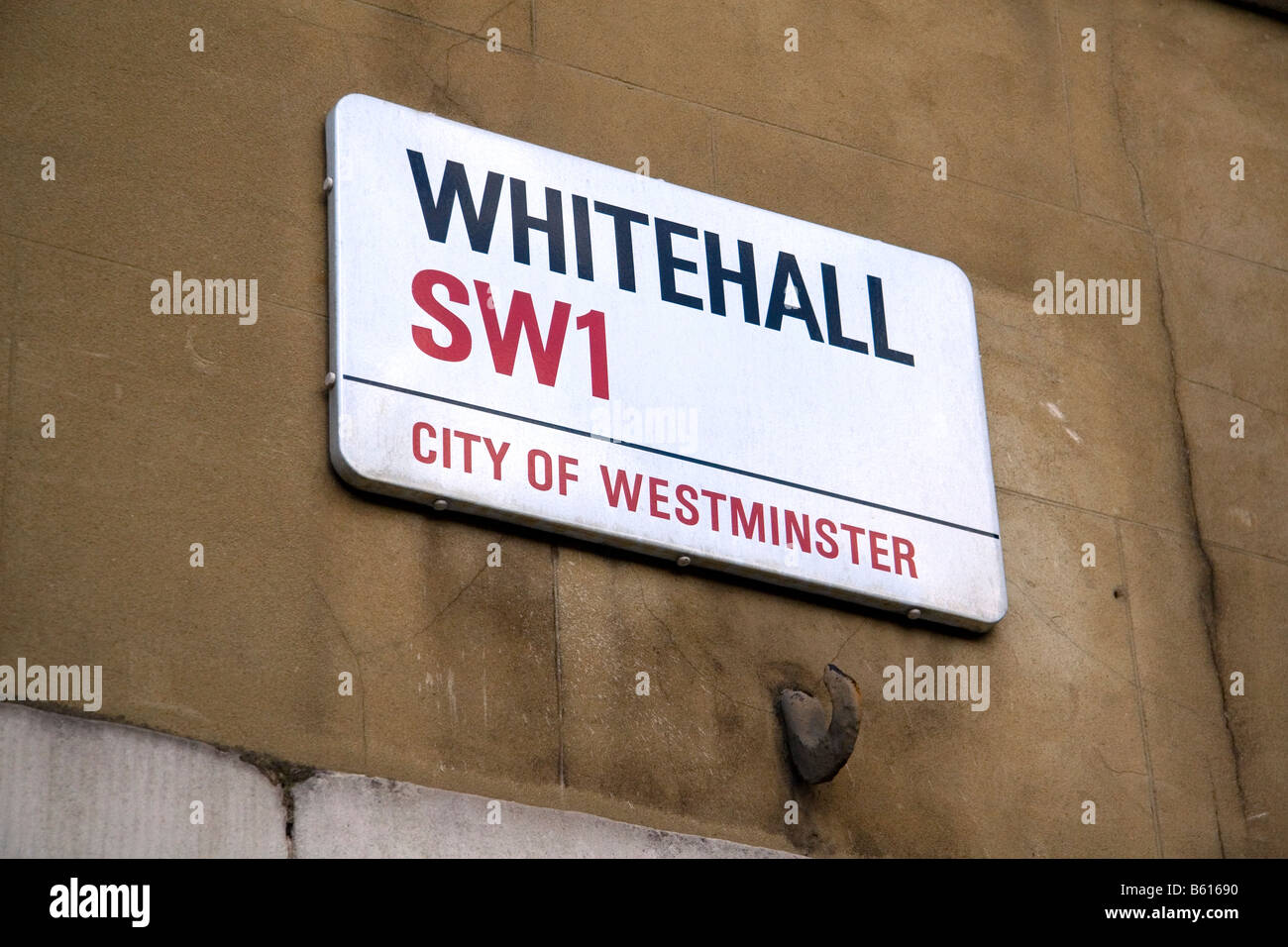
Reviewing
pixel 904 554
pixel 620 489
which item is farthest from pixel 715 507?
pixel 904 554

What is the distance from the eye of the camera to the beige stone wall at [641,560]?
16.2 feet

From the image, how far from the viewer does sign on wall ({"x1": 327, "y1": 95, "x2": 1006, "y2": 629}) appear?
5.34 metres

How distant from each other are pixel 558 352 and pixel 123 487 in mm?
1316

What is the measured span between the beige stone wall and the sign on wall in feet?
0.43

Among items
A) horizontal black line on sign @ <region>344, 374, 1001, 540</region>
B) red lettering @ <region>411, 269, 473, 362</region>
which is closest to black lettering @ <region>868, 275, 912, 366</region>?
horizontal black line on sign @ <region>344, 374, 1001, 540</region>

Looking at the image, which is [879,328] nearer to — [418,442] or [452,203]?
[452,203]

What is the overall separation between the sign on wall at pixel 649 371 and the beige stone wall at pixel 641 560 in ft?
0.43

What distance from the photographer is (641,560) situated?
18.4ft

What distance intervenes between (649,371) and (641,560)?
555mm

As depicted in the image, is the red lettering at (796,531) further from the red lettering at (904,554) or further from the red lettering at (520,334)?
the red lettering at (520,334)

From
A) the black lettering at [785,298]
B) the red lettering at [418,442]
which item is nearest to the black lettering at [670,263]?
the black lettering at [785,298]
